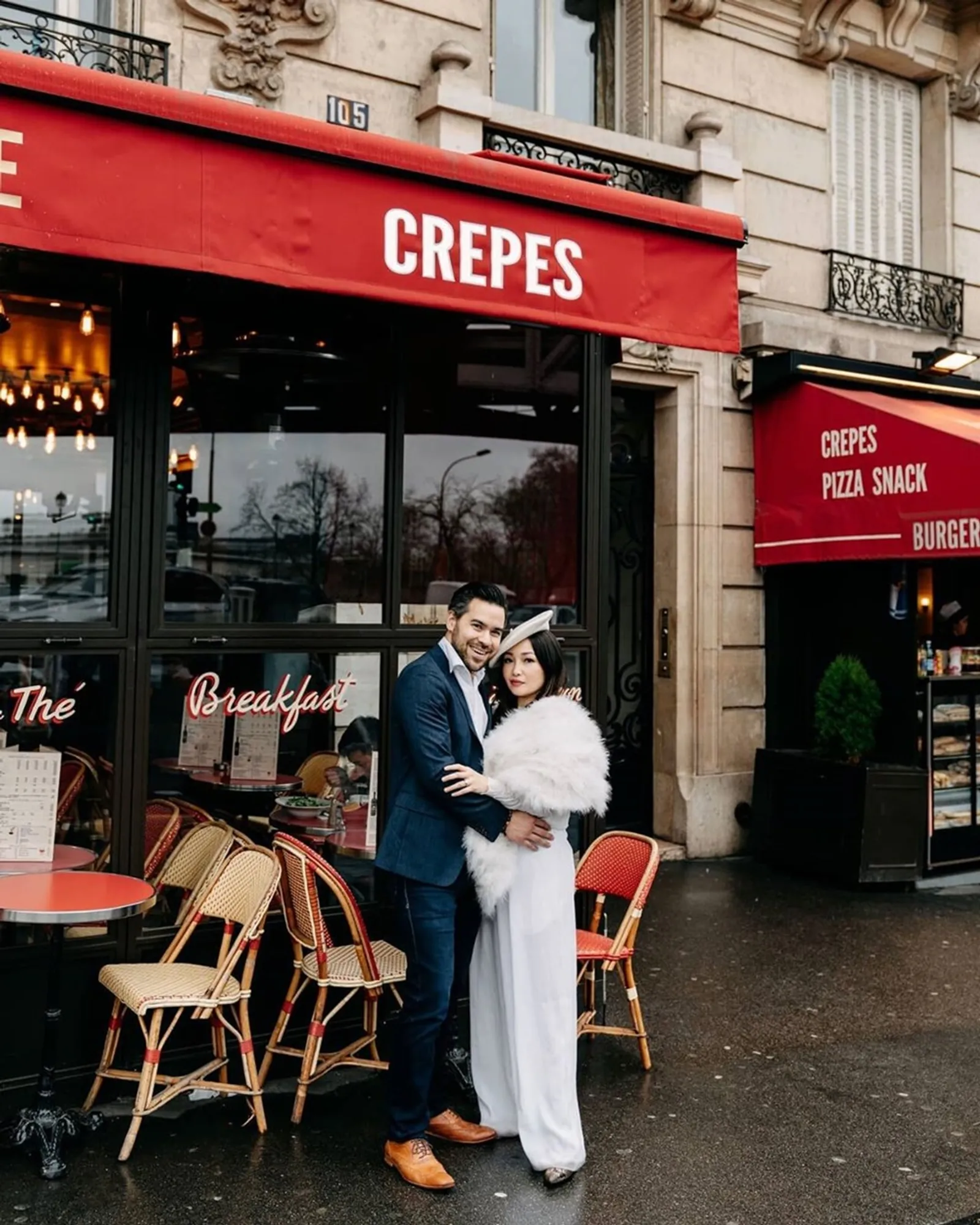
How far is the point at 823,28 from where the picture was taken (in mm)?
10102

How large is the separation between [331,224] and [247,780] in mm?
2660

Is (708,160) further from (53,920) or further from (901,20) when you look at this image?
(53,920)

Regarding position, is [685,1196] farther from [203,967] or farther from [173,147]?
[173,147]

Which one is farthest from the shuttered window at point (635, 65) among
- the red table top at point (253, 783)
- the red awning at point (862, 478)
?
the red table top at point (253, 783)

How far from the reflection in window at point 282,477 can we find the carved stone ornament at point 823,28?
264 inches

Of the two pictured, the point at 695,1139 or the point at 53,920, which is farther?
the point at 695,1139

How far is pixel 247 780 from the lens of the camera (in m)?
5.68

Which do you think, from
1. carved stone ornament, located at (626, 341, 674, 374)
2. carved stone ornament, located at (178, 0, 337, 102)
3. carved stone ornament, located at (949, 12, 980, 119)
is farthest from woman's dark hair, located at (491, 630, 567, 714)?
carved stone ornament, located at (949, 12, 980, 119)

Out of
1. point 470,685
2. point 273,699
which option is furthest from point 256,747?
point 470,685

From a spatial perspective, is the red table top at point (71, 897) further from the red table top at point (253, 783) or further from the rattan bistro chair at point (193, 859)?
the red table top at point (253, 783)

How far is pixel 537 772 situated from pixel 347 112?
5.71m

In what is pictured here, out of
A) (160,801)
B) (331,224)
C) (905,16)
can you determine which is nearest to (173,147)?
(331,224)

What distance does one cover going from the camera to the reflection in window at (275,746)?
5.24m

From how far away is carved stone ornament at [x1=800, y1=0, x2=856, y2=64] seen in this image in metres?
10.1
